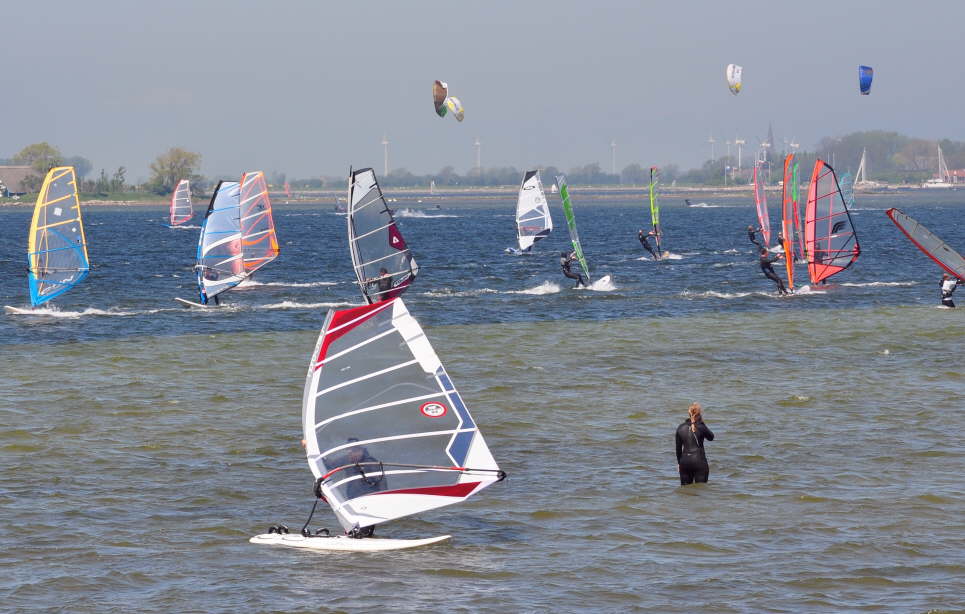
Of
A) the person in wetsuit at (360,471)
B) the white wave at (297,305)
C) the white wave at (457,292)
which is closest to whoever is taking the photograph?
the person in wetsuit at (360,471)

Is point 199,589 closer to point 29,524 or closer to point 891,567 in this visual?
point 29,524

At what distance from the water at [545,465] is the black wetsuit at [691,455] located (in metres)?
0.27

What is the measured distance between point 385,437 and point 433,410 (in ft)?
2.00

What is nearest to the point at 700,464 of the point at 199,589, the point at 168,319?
the point at 199,589

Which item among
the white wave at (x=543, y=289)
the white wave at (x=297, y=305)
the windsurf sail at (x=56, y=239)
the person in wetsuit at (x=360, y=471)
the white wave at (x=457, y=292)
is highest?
the windsurf sail at (x=56, y=239)

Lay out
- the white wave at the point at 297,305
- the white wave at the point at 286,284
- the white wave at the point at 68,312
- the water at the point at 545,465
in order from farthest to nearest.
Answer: the white wave at the point at 286,284 → the white wave at the point at 297,305 → the white wave at the point at 68,312 → the water at the point at 545,465

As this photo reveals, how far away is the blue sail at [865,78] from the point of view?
4872 centimetres

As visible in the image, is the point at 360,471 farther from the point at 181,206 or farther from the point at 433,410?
the point at 181,206

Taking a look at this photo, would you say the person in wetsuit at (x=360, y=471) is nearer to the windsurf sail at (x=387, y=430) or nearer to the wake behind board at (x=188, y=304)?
the windsurf sail at (x=387, y=430)

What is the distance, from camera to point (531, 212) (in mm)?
58750

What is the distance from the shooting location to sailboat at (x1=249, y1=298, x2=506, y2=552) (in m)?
13.7

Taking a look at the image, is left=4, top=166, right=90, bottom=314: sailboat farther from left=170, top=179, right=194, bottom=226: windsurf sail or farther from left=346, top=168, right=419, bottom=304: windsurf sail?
left=170, top=179, right=194, bottom=226: windsurf sail

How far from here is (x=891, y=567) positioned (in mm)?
13391

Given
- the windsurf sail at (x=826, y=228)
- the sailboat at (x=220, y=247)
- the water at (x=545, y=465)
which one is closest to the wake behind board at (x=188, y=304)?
the sailboat at (x=220, y=247)
